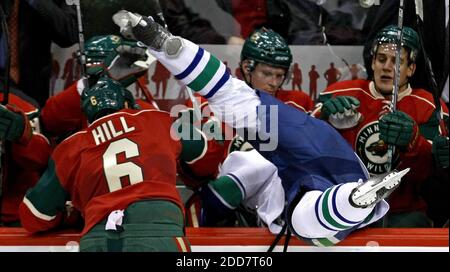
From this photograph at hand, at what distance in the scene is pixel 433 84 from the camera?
3.51 meters

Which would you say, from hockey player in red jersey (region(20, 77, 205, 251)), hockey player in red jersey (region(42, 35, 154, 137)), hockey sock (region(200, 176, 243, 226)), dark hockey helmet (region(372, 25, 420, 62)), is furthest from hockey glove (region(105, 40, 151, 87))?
dark hockey helmet (region(372, 25, 420, 62))

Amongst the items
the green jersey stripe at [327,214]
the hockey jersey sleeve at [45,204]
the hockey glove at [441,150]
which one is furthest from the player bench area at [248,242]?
the hockey glove at [441,150]

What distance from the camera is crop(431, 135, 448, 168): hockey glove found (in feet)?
11.4

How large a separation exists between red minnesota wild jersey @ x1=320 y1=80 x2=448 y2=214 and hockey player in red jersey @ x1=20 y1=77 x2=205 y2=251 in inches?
24.9

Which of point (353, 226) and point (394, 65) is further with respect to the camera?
point (394, 65)

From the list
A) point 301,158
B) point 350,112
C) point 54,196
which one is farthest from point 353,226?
point 54,196

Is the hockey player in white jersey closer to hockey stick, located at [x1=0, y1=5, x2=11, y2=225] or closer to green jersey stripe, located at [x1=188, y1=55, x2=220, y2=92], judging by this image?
green jersey stripe, located at [x1=188, y1=55, x2=220, y2=92]

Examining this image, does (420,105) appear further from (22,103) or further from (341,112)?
(22,103)

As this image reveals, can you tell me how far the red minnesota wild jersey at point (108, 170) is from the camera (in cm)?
307

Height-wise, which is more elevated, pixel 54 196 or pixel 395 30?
pixel 395 30

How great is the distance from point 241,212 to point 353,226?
1.93 ft

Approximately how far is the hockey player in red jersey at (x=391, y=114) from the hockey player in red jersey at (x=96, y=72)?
1.93 ft

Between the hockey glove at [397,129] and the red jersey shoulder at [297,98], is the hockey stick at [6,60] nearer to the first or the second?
the red jersey shoulder at [297,98]
